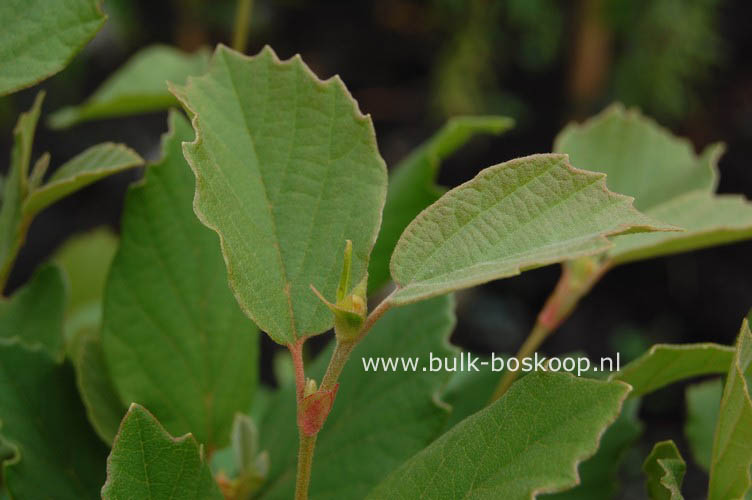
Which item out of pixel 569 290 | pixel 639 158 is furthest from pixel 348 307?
pixel 639 158

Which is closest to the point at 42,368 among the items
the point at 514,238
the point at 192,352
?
the point at 192,352

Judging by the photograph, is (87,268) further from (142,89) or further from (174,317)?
(174,317)

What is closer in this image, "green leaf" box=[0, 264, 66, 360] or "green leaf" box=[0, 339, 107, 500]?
"green leaf" box=[0, 339, 107, 500]

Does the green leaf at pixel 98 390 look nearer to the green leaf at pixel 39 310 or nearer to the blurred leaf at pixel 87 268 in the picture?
the green leaf at pixel 39 310

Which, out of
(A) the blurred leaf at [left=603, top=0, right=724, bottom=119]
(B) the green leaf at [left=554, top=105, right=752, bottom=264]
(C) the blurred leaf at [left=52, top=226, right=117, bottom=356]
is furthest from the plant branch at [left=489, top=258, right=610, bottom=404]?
(A) the blurred leaf at [left=603, top=0, right=724, bottom=119]

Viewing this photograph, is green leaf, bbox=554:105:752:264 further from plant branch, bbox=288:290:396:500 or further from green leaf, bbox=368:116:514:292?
plant branch, bbox=288:290:396:500

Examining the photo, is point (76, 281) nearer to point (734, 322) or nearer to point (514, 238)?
point (514, 238)
